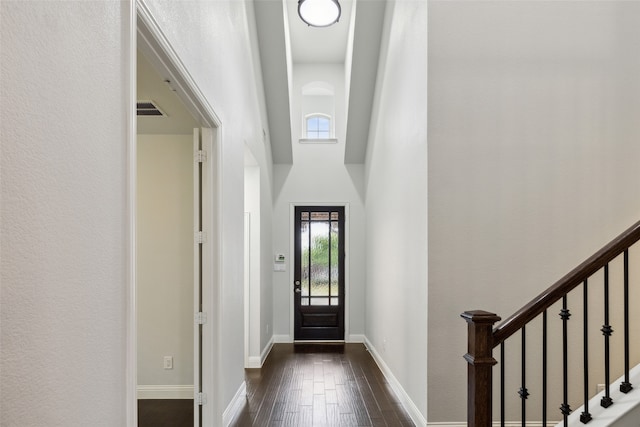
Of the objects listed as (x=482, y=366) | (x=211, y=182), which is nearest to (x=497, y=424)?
(x=482, y=366)

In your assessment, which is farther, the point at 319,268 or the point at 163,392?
the point at 319,268

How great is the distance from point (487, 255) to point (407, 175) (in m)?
1.08

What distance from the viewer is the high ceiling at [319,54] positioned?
5438 millimetres

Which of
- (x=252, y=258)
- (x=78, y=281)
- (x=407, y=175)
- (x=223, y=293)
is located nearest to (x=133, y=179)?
(x=78, y=281)

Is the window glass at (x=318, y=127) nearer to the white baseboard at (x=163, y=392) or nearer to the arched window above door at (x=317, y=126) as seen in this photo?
the arched window above door at (x=317, y=126)

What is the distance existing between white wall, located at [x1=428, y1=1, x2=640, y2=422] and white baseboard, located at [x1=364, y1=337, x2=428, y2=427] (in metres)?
0.92

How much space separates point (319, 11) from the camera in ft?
16.8

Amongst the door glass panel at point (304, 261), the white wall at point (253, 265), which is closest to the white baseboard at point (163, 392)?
the white wall at point (253, 265)

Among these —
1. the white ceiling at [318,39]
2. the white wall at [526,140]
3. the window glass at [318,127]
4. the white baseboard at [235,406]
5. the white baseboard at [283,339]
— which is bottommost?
the white baseboard at [283,339]

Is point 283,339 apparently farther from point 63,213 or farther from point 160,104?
point 63,213

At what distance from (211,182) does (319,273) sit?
4.34 m

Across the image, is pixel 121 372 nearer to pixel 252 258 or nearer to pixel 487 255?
pixel 487 255

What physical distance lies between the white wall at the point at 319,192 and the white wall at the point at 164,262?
2843 millimetres

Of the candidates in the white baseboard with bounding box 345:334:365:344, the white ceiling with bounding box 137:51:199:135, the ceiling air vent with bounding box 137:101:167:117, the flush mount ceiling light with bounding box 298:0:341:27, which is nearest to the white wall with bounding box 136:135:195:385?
the white ceiling with bounding box 137:51:199:135
